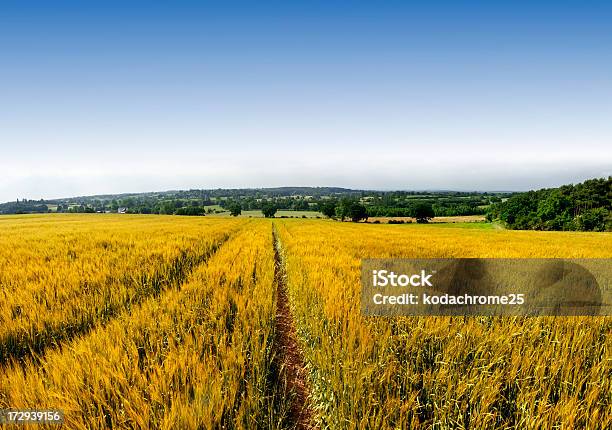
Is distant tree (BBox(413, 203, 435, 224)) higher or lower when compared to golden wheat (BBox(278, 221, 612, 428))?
lower

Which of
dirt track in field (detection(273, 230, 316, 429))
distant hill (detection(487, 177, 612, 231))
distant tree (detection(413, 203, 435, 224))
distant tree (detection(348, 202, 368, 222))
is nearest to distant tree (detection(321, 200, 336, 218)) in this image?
distant tree (detection(348, 202, 368, 222))

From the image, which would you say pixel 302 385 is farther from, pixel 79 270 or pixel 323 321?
pixel 79 270

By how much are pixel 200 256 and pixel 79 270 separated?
3.80 m

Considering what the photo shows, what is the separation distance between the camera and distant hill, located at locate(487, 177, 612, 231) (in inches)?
2613

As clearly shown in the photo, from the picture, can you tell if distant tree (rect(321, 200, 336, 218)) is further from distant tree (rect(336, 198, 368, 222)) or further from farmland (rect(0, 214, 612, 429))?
farmland (rect(0, 214, 612, 429))

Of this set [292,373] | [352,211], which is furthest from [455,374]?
[352,211]

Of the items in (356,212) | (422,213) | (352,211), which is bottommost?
(422,213)

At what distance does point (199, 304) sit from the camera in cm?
418

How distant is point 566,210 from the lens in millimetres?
76375

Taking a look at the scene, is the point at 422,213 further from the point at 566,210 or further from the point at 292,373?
the point at 292,373

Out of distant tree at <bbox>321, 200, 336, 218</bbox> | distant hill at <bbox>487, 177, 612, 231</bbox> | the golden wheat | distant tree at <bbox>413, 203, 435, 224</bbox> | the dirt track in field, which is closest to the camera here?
the golden wheat

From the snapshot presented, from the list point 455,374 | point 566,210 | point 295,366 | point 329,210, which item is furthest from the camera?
point 329,210

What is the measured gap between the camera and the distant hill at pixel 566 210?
6638cm

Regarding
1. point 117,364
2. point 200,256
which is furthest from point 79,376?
point 200,256
